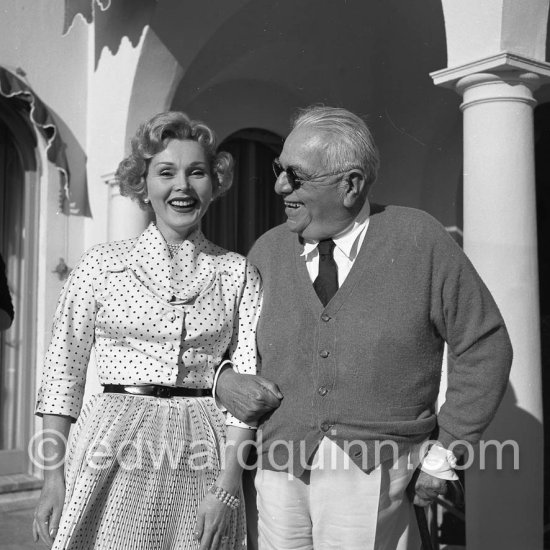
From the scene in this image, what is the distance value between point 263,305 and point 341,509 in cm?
61

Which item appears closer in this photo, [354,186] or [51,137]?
[354,186]

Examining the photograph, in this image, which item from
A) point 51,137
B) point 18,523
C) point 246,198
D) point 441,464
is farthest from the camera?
point 246,198

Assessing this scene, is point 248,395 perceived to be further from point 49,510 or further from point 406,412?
point 49,510

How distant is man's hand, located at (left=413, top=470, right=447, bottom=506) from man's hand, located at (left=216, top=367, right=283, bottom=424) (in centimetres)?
43

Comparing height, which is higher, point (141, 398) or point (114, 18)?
point (114, 18)

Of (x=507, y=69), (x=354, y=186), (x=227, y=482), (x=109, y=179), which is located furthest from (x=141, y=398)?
(x=109, y=179)

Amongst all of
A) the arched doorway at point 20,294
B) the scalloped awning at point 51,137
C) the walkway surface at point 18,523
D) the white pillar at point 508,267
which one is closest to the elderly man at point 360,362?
the white pillar at point 508,267

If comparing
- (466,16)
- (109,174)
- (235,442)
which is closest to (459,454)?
(235,442)

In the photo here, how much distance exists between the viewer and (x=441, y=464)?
2045 mm

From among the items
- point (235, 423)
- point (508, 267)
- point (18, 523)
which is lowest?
point (18, 523)

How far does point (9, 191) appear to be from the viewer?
616 cm

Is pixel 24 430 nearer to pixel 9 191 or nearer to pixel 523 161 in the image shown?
pixel 9 191

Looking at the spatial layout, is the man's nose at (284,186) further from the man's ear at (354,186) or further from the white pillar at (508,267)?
the white pillar at (508,267)

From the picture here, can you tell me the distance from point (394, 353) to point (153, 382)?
0.67 meters
